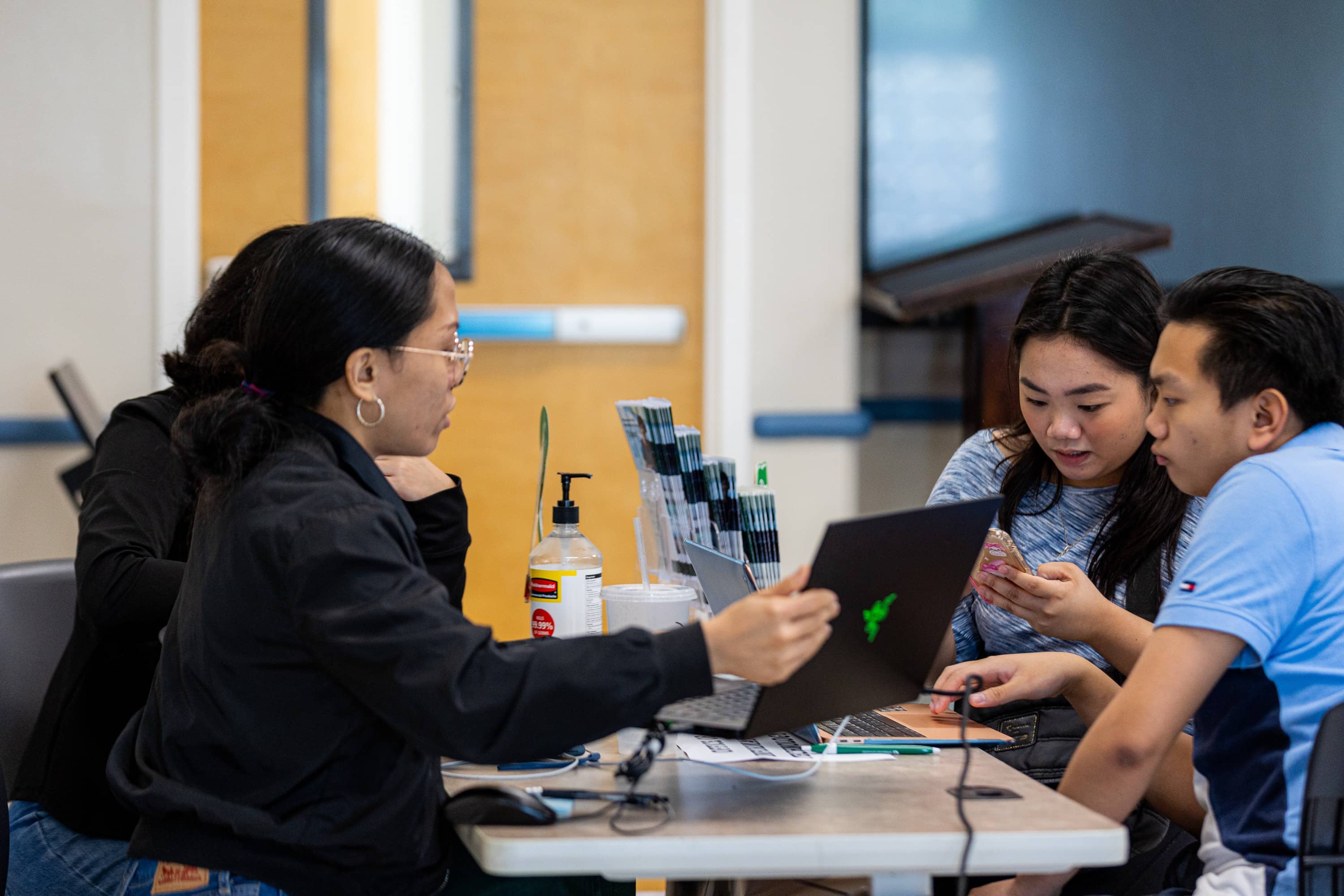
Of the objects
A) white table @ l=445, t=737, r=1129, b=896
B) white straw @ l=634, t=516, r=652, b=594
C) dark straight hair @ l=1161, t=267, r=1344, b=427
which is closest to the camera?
white table @ l=445, t=737, r=1129, b=896

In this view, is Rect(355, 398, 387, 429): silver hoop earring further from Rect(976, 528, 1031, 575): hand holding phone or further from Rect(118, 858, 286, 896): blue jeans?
Rect(976, 528, 1031, 575): hand holding phone

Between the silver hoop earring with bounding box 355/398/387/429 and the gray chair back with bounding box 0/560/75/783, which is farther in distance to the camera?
the gray chair back with bounding box 0/560/75/783

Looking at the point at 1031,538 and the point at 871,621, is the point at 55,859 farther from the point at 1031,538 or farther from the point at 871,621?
the point at 1031,538

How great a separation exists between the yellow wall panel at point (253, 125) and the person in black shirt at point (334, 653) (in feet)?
6.50

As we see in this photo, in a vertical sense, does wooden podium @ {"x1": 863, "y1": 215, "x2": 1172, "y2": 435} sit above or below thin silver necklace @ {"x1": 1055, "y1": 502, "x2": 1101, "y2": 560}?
above

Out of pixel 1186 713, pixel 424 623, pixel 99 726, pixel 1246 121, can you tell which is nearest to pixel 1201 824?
pixel 1186 713

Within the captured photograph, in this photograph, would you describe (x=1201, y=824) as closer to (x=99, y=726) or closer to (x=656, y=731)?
(x=656, y=731)

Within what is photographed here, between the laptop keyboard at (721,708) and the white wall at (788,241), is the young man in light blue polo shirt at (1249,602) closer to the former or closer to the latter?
the laptop keyboard at (721,708)

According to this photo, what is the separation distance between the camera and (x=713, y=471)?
1.54 metres

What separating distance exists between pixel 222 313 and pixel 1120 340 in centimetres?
121

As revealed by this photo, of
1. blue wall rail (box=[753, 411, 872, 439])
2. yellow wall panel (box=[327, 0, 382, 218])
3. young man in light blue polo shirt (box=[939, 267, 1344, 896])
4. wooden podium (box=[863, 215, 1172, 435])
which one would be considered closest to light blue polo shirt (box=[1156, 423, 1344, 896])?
young man in light blue polo shirt (box=[939, 267, 1344, 896])

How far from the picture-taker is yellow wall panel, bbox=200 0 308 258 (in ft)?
9.86

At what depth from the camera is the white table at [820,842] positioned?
93 centimetres

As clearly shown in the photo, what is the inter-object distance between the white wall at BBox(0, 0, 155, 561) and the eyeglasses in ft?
6.42
